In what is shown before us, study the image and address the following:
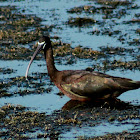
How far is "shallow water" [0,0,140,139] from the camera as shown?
10.2m

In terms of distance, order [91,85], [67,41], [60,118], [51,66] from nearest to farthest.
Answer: [60,118], [91,85], [51,66], [67,41]

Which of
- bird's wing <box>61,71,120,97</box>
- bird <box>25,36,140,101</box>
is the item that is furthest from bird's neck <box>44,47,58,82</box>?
bird's wing <box>61,71,120,97</box>

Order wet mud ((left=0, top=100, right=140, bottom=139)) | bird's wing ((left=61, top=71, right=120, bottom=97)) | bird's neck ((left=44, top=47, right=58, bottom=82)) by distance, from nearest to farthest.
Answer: wet mud ((left=0, top=100, right=140, bottom=139)), bird's wing ((left=61, top=71, right=120, bottom=97)), bird's neck ((left=44, top=47, right=58, bottom=82))

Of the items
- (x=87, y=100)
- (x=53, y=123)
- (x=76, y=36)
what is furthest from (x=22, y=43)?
(x=53, y=123)

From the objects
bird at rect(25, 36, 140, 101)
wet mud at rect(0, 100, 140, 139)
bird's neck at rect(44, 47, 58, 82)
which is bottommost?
wet mud at rect(0, 100, 140, 139)

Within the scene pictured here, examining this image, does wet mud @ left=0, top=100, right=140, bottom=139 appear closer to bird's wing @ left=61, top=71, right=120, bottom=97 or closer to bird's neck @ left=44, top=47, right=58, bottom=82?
bird's wing @ left=61, top=71, right=120, bottom=97

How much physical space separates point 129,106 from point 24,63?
4.70 m

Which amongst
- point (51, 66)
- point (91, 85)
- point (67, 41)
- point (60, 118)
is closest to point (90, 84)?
point (91, 85)

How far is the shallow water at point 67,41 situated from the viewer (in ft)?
33.6

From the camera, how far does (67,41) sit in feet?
58.6

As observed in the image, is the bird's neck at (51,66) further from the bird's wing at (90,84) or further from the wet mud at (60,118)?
the wet mud at (60,118)

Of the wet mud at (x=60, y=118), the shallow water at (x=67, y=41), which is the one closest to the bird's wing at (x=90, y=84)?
the wet mud at (x=60, y=118)

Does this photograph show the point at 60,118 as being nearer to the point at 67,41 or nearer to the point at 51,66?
the point at 51,66

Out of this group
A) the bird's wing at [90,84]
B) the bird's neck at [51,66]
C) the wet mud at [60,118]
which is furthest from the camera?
the bird's neck at [51,66]
